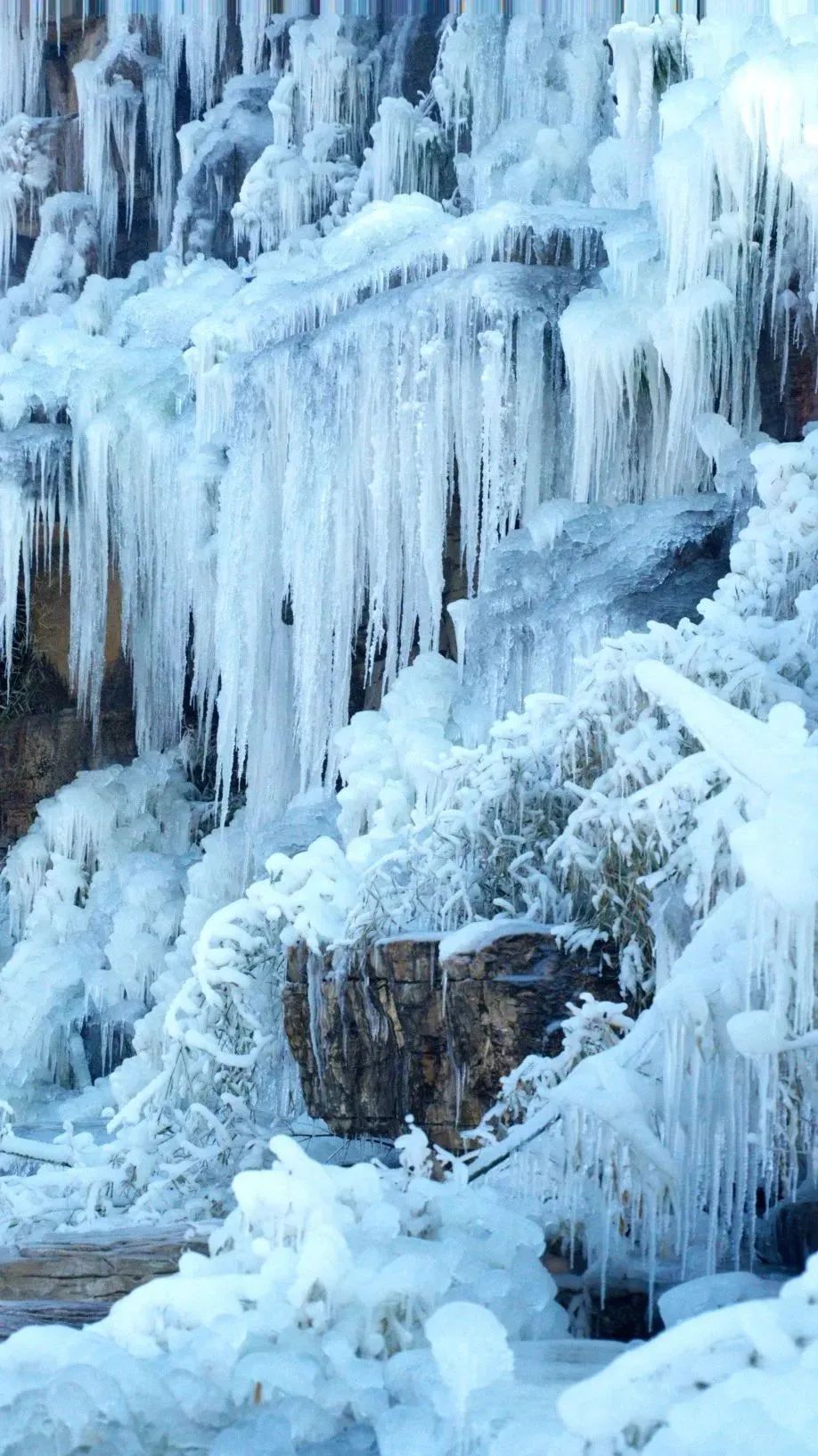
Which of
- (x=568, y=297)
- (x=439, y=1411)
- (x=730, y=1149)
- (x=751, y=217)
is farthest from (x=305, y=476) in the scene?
(x=439, y=1411)

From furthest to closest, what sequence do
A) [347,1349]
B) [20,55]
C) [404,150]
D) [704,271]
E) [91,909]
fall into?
[20,55] < [404,150] < [91,909] < [704,271] < [347,1349]

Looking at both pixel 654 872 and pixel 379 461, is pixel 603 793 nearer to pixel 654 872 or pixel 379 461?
pixel 654 872

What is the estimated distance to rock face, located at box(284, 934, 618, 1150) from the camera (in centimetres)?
740

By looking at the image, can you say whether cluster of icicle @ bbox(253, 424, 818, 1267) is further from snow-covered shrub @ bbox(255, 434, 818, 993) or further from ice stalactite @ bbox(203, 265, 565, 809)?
ice stalactite @ bbox(203, 265, 565, 809)

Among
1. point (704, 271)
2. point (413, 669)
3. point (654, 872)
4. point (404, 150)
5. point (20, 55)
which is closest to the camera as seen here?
point (654, 872)

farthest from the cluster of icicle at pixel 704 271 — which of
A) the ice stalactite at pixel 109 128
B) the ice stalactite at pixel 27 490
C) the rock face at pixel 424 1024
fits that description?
the ice stalactite at pixel 109 128

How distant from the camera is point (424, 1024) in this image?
7.82 m

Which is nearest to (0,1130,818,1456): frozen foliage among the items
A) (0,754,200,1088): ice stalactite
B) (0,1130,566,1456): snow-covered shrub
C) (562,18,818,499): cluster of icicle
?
(0,1130,566,1456): snow-covered shrub

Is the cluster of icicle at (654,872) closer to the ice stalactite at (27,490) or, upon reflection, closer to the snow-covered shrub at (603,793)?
the snow-covered shrub at (603,793)

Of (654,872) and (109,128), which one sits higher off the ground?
(109,128)

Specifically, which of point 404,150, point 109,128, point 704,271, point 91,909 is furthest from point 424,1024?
point 109,128

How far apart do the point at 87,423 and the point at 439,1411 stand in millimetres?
10533

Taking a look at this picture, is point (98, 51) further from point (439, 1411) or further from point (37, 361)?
point (439, 1411)

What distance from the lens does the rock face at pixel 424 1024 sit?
7.40 metres
